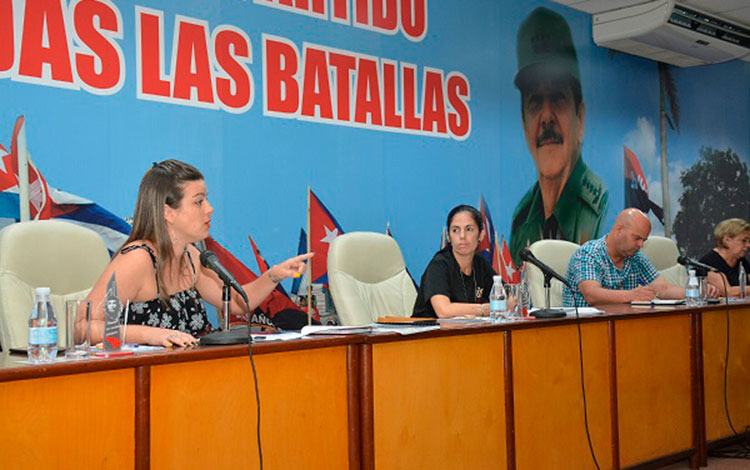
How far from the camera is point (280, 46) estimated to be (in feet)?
13.6

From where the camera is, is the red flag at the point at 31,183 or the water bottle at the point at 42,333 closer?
the water bottle at the point at 42,333

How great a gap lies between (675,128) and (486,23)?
2.34m

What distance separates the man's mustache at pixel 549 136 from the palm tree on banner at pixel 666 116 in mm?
1400

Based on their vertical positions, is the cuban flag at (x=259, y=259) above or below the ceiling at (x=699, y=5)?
below

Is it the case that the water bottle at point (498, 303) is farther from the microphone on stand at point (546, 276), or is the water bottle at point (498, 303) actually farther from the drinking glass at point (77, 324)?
the drinking glass at point (77, 324)

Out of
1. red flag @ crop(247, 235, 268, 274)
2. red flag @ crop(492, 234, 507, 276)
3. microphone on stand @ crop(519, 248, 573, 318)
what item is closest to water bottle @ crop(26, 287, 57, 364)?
microphone on stand @ crop(519, 248, 573, 318)

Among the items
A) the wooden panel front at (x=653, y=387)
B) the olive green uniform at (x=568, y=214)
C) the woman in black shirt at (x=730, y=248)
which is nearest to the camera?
the wooden panel front at (x=653, y=387)

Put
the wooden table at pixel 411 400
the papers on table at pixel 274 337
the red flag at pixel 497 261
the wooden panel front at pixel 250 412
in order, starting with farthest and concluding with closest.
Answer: the red flag at pixel 497 261 → the papers on table at pixel 274 337 → the wooden panel front at pixel 250 412 → the wooden table at pixel 411 400

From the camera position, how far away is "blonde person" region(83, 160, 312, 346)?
2471mm

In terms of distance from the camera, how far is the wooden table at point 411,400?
177cm

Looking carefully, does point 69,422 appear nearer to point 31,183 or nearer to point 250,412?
point 250,412

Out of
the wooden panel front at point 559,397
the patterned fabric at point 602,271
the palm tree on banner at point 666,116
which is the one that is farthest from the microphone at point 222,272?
the palm tree on banner at point 666,116

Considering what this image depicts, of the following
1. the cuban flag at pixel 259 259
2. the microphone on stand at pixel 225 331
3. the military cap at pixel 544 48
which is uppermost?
the military cap at pixel 544 48

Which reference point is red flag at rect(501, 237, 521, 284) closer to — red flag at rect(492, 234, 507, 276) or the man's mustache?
red flag at rect(492, 234, 507, 276)
